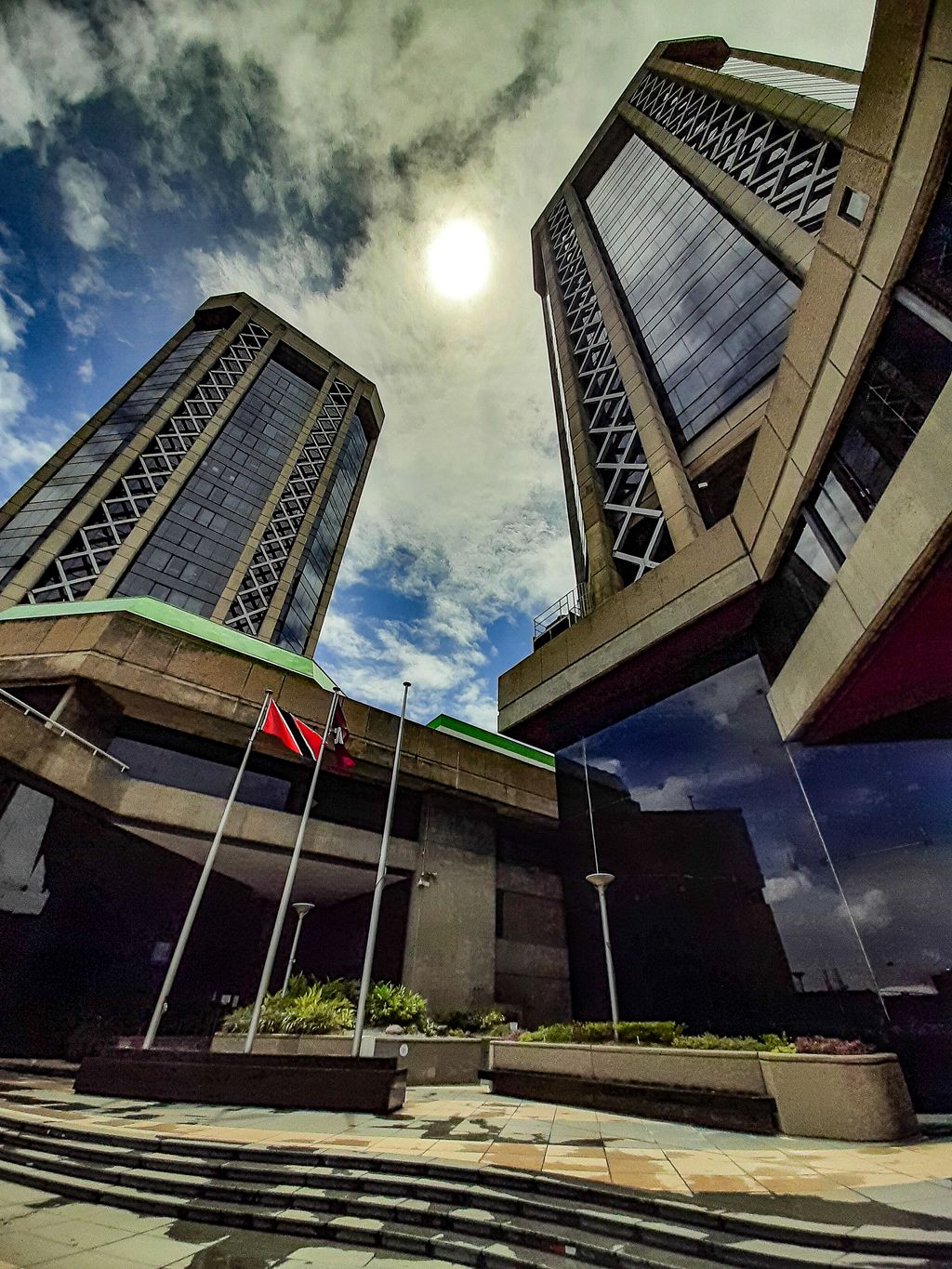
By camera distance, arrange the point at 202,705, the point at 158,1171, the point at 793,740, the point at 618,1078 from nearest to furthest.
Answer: the point at 158,1171 < the point at 618,1078 < the point at 793,740 < the point at 202,705

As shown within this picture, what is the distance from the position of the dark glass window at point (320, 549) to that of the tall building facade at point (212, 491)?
0.68 feet

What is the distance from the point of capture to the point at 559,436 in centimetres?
3419

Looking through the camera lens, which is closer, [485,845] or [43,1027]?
[43,1027]

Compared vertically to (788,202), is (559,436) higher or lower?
higher

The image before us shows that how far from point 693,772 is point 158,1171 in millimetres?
13835

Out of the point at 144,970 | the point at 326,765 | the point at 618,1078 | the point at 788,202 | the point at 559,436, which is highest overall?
the point at 559,436

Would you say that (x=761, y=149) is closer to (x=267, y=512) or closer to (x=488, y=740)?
(x=488, y=740)

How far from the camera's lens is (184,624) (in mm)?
21969

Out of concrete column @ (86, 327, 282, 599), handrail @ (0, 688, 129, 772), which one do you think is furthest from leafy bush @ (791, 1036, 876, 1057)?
concrete column @ (86, 327, 282, 599)

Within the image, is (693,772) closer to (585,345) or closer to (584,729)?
(584,729)

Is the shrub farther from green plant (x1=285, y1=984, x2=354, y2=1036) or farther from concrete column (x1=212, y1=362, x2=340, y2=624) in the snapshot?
concrete column (x1=212, y1=362, x2=340, y2=624)

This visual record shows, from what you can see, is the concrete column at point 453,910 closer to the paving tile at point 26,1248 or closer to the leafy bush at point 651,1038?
the leafy bush at point 651,1038

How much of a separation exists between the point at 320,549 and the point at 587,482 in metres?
36.3

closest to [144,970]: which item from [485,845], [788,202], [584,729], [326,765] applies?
[326,765]
